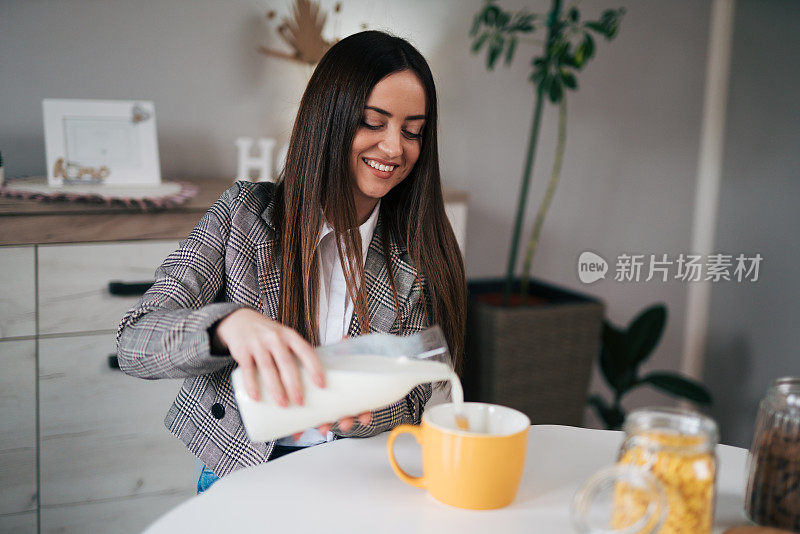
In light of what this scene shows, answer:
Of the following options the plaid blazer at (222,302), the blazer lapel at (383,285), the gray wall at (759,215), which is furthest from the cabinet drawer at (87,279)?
the gray wall at (759,215)

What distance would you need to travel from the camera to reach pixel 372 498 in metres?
0.71

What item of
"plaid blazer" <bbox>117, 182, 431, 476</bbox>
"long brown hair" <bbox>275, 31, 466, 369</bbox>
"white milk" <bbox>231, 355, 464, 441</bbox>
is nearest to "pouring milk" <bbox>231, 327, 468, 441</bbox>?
"white milk" <bbox>231, 355, 464, 441</bbox>

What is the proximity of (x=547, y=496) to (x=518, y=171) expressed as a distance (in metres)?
1.94

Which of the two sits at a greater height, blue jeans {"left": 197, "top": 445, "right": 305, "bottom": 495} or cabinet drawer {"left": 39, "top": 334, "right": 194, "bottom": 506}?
blue jeans {"left": 197, "top": 445, "right": 305, "bottom": 495}

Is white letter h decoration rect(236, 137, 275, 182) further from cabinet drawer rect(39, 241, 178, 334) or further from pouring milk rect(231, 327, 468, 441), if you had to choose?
pouring milk rect(231, 327, 468, 441)

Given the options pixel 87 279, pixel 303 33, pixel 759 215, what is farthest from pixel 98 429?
pixel 759 215

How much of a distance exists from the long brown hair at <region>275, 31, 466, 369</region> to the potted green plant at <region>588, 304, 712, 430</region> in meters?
1.45

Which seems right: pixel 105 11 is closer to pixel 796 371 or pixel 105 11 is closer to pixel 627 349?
pixel 627 349

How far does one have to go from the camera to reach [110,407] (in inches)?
68.6

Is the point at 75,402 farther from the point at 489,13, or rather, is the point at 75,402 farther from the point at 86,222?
the point at 489,13

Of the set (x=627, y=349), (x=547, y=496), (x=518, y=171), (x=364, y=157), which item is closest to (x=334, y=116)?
(x=364, y=157)

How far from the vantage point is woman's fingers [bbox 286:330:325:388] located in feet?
2.14

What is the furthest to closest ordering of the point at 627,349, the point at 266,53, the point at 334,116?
the point at 627,349 < the point at 266,53 < the point at 334,116

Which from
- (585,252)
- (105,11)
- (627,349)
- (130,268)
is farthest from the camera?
(585,252)
